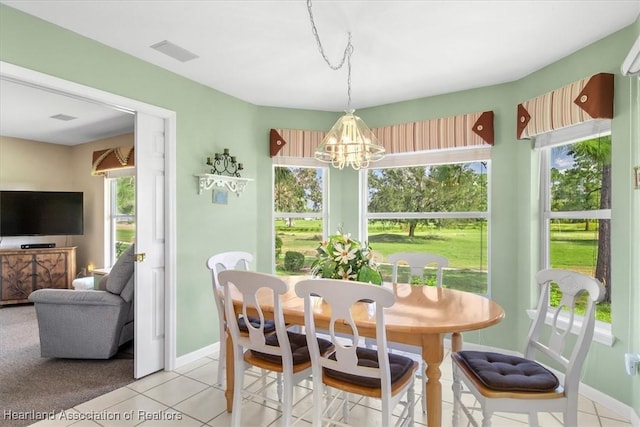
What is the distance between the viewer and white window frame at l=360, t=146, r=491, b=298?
3457 millimetres

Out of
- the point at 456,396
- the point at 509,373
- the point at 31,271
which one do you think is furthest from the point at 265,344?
the point at 31,271

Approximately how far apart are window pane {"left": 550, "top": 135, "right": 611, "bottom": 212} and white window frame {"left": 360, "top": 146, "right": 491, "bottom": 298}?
574 mm

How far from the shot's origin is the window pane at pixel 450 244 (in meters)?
Answer: 3.54

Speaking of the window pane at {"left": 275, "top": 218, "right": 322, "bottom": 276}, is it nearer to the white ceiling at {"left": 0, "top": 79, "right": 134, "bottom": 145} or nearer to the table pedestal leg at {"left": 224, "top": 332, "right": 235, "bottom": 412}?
the table pedestal leg at {"left": 224, "top": 332, "right": 235, "bottom": 412}

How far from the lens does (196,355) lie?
10.7 ft

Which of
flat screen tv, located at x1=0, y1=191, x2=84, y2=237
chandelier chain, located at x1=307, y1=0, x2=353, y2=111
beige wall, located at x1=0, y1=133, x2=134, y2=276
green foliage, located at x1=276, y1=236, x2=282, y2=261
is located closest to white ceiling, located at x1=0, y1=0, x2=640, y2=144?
chandelier chain, located at x1=307, y1=0, x2=353, y2=111

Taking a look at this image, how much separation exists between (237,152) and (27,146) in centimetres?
417

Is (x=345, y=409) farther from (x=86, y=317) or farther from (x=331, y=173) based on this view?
(x=331, y=173)

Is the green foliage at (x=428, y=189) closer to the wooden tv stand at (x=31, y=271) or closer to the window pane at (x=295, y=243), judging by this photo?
the window pane at (x=295, y=243)

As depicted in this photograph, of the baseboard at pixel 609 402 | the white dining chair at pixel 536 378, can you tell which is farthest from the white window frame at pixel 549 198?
the white dining chair at pixel 536 378

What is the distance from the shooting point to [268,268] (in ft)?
13.1

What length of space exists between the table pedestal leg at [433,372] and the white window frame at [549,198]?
1.53 meters

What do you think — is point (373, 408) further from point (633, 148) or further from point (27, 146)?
point (27, 146)

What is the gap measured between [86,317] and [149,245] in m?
0.92
